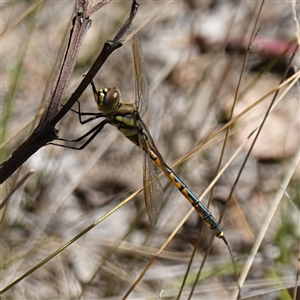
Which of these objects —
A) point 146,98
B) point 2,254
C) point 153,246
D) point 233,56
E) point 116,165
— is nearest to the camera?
point 146,98

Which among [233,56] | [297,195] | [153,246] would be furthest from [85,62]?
[297,195]

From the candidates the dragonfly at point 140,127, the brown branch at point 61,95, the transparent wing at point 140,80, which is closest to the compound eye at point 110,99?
the dragonfly at point 140,127

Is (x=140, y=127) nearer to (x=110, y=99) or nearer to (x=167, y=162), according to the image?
(x=110, y=99)

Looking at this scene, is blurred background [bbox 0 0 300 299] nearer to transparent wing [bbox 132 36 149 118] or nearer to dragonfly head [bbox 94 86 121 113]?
transparent wing [bbox 132 36 149 118]

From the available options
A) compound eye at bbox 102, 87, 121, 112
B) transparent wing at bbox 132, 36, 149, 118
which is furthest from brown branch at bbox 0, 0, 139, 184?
transparent wing at bbox 132, 36, 149, 118

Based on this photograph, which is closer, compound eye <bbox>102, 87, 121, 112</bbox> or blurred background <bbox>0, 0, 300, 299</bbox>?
compound eye <bbox>102, 87, 121, 112</bbox>

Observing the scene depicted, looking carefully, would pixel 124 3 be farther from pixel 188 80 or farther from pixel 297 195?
pixel 297 195
